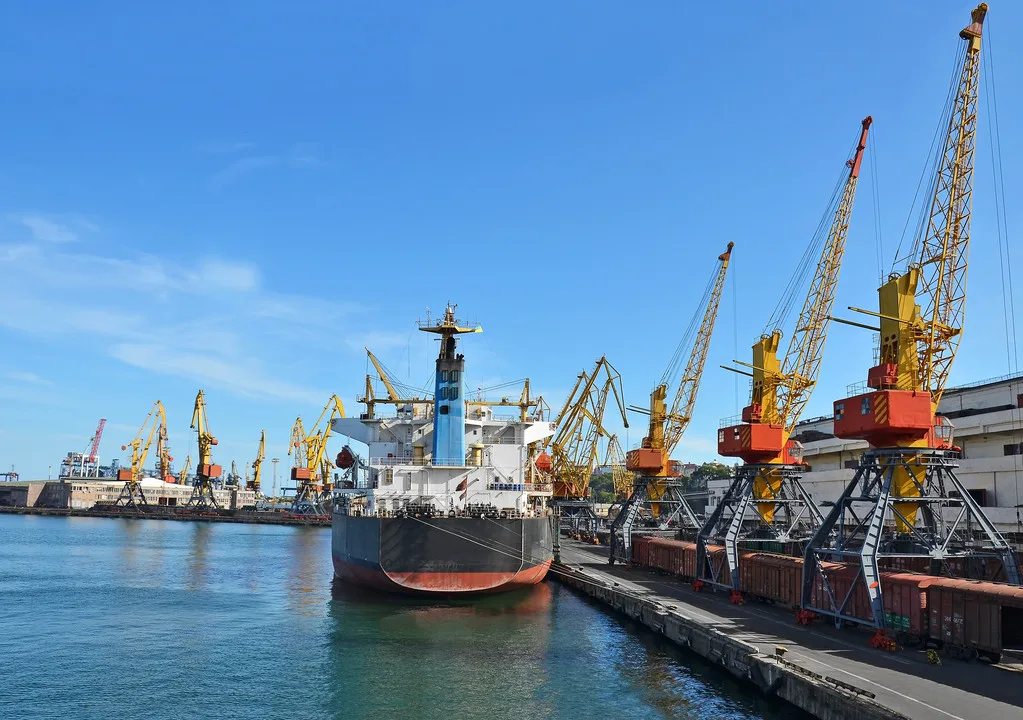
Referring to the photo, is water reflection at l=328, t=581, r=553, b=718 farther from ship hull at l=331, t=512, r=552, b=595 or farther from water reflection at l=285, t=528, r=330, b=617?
water reflection at l=285, t=528, r=330, b=617

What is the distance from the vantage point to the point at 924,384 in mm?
39312

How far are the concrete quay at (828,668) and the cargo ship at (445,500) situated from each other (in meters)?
8.80

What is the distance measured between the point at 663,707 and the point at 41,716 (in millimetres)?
21610

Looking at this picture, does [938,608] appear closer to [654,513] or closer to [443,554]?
[443,554]

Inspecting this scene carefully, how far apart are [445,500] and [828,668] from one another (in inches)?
1080

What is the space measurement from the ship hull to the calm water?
155cm

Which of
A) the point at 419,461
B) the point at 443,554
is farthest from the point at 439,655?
the point at 419,461

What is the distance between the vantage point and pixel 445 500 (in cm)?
4903

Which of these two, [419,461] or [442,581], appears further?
[419,461]

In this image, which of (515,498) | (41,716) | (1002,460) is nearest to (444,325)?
(515,498)

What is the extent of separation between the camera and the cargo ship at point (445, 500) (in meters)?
44.1

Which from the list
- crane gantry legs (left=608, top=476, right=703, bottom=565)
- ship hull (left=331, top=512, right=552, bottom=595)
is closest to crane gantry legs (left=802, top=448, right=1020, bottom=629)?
ship hull (left=331, top=512, right=552, bottom=595)

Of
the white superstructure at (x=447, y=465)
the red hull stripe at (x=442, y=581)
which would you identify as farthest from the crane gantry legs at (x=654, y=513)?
the red hull stripe at (x=442, y=581)

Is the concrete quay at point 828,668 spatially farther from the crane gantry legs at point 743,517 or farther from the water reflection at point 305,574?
the water reflection at point 305,574
